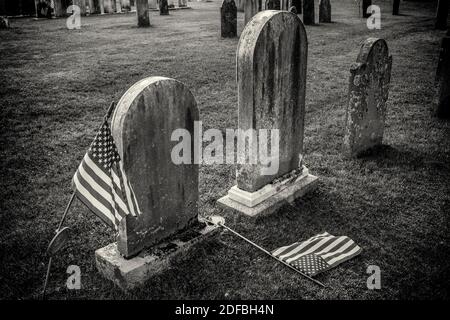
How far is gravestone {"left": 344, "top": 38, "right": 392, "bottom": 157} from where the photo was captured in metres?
5.89

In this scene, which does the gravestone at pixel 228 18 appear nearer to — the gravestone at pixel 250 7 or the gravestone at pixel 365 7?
the gravestone at pixel 250 7

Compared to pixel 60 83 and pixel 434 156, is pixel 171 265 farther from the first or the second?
pixel 60 83

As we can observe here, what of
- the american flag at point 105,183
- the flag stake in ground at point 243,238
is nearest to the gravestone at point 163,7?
the flag stake in ground at point 243,238

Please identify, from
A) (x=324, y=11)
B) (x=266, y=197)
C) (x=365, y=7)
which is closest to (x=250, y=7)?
(x=324, y=11)

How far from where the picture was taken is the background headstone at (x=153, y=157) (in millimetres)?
3508

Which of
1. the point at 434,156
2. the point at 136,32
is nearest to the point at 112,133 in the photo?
the point at 434,156

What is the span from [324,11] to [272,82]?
15282mm

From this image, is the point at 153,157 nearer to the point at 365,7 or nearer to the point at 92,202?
the point at 92,202

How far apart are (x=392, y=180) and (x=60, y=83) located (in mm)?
7701

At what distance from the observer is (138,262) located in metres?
3.77

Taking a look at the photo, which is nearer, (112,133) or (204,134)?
(112,133)

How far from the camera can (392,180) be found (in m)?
5.67

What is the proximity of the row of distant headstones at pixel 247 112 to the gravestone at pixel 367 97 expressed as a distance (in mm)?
14

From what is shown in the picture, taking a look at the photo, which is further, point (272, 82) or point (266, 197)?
point (266, 197)
